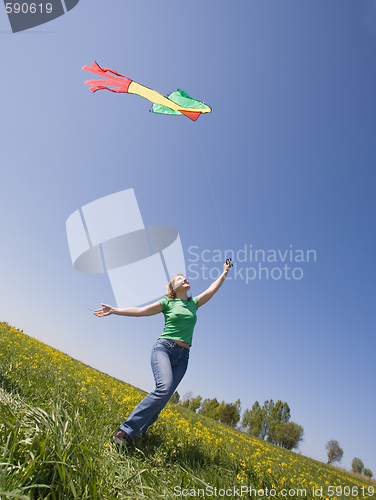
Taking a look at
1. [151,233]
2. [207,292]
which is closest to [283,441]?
[151,233]

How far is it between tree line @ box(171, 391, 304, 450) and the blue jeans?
67.4 m

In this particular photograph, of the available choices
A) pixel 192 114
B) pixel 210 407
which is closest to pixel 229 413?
pixel 210 407

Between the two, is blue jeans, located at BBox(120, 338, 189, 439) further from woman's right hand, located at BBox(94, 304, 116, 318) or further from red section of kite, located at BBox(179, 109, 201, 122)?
red section of kite, located at BBox(179, 109, 201, 122)

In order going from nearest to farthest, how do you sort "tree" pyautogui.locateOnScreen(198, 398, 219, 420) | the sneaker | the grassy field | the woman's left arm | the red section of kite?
1. the grassy field
2. the sneaker
3. the woman's left arm
4. the red section of kite
5. "tree" pyautogui.locateOnScreen(198, 398, 219, 420)

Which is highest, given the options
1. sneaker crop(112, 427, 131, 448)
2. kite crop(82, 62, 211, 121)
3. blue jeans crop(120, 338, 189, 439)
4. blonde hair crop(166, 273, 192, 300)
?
kite crop(82, 62, 211, 121)

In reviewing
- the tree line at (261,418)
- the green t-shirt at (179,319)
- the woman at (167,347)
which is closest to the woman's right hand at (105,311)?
the woman at (167,347)

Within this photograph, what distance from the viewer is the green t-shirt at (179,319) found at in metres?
3.80

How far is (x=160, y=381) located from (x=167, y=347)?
1.41 feet

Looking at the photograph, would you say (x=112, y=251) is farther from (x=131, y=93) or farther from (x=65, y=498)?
(x=65, y=498)

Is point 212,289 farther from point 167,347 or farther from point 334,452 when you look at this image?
point 334,452

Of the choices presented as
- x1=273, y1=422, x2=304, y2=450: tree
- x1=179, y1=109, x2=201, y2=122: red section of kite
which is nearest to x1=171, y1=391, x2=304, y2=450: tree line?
x1=273, y1=422, x2=304, y2=450: tree

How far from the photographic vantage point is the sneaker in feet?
10.1

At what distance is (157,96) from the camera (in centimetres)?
830

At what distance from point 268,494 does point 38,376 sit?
3.68m
